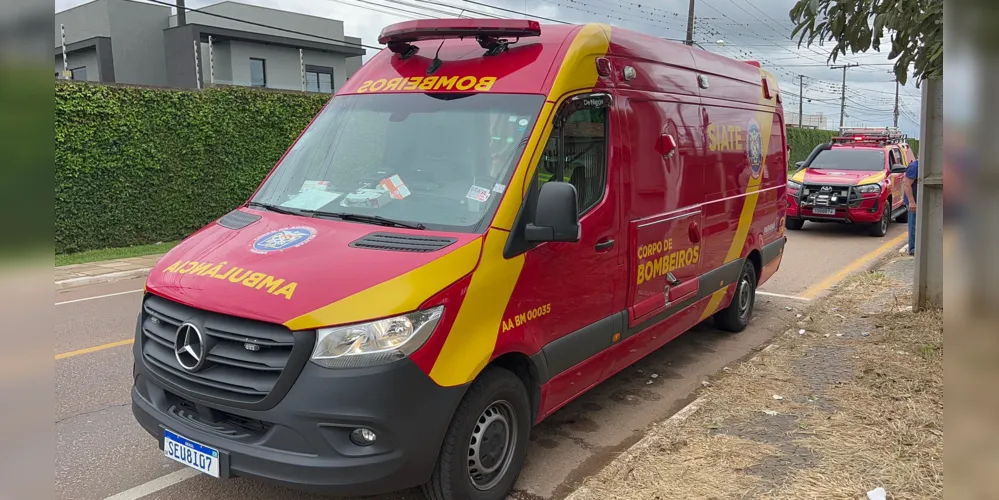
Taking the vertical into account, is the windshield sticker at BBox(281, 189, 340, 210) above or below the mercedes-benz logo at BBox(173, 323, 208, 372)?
above

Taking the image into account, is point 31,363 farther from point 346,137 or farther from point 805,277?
point 805,277

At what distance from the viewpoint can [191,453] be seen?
318 cm

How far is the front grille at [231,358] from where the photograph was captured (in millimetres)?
2980

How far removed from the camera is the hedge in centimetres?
1159

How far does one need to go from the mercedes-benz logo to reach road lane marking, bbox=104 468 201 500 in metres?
1.03

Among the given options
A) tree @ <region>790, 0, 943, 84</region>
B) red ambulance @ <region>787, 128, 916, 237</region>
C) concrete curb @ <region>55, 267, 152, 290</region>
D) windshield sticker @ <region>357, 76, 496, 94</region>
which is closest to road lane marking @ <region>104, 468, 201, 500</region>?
windshield sticker @ <region>357, 76, 496, 94</region>

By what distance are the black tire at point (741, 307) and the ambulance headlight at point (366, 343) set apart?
476 centimetres

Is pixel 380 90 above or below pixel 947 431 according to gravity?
above

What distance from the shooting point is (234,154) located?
1405 cm

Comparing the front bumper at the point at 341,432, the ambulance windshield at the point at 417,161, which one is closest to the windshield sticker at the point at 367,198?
the ambulance windshield at the point at 417,161

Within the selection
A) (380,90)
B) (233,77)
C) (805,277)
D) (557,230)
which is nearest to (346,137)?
(380,90)

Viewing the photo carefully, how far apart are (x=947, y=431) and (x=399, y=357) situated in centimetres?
225

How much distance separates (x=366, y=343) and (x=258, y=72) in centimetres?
3071

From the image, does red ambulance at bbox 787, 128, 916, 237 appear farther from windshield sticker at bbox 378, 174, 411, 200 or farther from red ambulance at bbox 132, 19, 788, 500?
windshield sticker at bbox 378, 174, 411, 200
